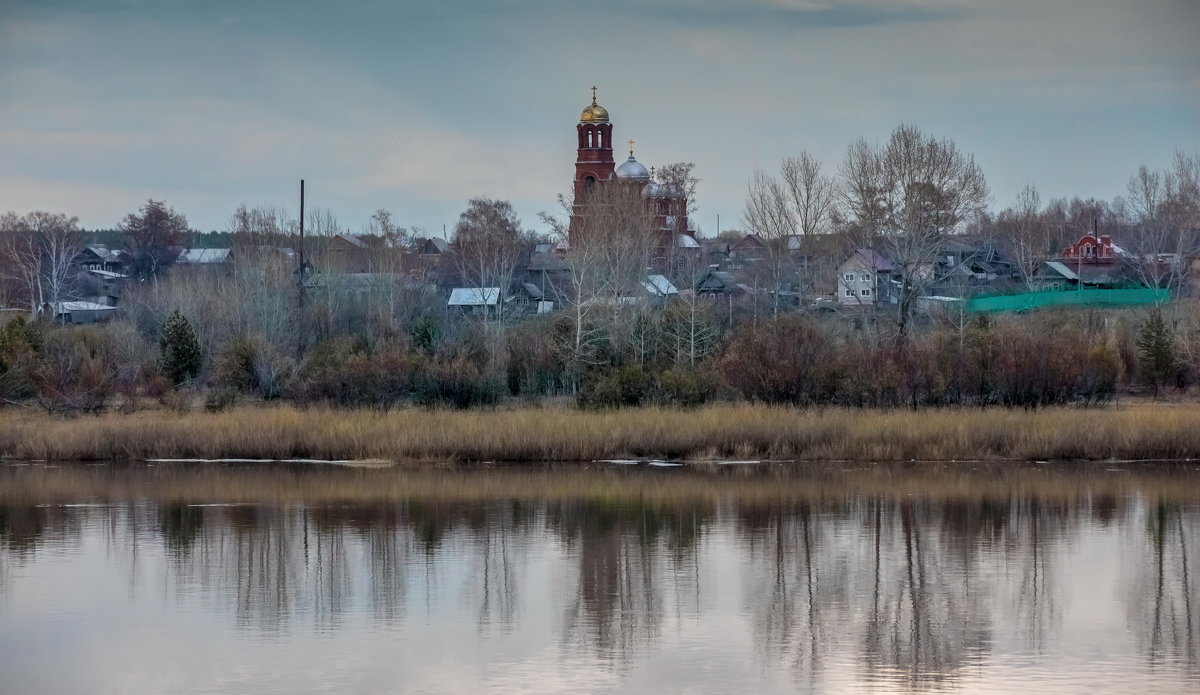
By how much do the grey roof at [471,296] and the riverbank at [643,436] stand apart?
1086 inches

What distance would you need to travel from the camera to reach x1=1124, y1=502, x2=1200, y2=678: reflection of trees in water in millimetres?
12203

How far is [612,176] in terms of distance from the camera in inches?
2554

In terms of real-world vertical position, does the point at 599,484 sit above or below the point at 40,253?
below

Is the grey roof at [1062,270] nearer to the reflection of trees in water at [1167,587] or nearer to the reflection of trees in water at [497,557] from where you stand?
the reflection of trees in water at [1167,587]

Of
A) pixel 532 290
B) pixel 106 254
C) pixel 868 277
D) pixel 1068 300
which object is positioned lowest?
pixel 1068 300

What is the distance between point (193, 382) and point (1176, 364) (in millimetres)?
22793

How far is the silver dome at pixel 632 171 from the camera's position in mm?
68062

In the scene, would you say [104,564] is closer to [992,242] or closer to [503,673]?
[503,673]

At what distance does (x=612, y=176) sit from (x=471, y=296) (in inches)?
411

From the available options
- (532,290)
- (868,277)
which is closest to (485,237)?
(532,290)

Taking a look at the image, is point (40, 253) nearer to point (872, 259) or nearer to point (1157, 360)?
point (872, 259)

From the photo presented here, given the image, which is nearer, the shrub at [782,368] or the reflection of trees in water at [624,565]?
the reflection of trees in water at [624,565]

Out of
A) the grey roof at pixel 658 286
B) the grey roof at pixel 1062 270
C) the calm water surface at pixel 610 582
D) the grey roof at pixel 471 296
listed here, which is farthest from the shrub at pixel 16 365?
the grey roof at pixel 1062 270

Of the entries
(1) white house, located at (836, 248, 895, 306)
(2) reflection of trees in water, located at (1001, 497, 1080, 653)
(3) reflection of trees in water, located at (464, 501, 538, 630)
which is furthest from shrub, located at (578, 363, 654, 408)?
(1) white house, located at (836, 248, 895, 306)
